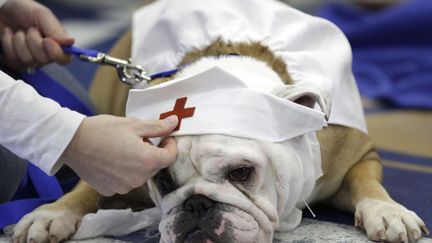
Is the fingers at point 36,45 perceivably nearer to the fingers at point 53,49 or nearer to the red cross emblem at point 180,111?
the fingers at point 53,49

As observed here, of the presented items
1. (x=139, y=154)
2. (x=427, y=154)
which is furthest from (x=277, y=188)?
(x=427, y=154)

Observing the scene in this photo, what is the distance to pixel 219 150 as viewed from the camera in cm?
132

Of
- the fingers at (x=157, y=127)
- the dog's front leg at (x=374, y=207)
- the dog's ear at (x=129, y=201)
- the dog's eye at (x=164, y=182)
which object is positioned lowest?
the dog's ear at (x=129, y=201)

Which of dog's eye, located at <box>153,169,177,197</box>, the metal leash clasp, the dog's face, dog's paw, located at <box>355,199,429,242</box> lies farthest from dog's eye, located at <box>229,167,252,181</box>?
the metal leash clasp

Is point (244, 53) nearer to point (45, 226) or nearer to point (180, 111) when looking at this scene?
point (180, 111)

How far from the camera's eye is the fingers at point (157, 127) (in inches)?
51.4

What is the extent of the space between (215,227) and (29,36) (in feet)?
3.03

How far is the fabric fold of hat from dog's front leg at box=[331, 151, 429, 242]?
10.1 inches

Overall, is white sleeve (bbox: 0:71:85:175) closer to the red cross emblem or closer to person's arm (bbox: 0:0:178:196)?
person's arm (bbox: 0:0:178:196)

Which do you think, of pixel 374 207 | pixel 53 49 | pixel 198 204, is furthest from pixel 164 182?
pixel 53 49

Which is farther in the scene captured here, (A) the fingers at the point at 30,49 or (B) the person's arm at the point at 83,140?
(A) the fingers at the point at 30,49

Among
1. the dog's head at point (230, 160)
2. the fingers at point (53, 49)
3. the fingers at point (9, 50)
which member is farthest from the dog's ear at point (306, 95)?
the fingers at point (9, 50)

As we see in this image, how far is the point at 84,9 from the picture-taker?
5.78 meters

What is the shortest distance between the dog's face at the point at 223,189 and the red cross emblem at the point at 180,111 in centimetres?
4
